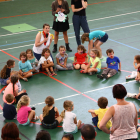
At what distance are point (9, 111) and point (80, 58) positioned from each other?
402 centimetres

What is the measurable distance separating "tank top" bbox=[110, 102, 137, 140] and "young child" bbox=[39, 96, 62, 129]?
92.5 inches

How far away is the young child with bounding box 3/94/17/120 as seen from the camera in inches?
261

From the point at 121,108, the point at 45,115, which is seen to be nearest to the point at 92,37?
the point at 45,115

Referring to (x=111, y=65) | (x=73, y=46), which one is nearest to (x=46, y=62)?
(x=111, y=65)

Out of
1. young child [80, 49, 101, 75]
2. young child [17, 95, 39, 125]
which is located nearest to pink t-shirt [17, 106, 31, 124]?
young child [17, 95, 39, 125]

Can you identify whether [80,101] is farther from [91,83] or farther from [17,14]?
[17,14]

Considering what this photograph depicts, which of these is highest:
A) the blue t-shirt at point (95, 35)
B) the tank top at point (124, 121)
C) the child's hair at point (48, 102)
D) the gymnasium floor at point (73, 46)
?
the tank top at point (124, 121)

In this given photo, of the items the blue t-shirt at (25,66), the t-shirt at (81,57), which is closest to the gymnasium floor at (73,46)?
the blue t-shirt at (25,66)

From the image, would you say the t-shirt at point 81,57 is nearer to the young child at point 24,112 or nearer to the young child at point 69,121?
the young child at point 24,112

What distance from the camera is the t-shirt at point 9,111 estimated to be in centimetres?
668

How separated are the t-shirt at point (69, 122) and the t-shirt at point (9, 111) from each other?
136 centimetres

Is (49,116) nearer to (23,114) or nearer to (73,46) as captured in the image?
(23,114)

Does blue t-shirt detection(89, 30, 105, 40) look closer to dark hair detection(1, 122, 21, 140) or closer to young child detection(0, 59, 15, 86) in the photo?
young child detection(0, 59, 15, 86)

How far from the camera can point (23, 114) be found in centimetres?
651
